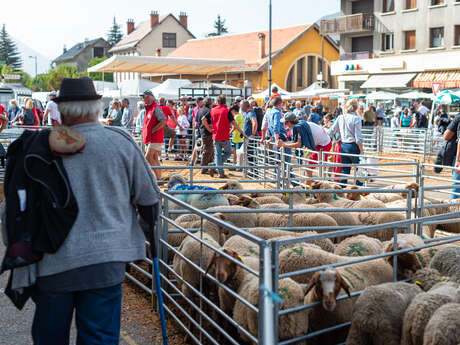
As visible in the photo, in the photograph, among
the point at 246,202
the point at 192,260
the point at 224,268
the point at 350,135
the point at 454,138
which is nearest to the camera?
the point at 224,268

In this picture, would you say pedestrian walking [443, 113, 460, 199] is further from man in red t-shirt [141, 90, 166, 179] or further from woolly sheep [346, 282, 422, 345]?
man in red t-shirt [141, 90, 166, 179]

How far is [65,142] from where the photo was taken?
8.98 feet

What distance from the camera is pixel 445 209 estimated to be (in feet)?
25.2

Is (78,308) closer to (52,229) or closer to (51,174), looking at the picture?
(52,229)

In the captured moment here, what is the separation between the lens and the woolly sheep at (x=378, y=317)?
3506mm

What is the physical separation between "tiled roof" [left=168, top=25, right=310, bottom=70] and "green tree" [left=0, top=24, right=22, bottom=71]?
8132cm

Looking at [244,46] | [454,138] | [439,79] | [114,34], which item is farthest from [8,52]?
[454,138]

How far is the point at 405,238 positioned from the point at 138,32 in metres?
74.8

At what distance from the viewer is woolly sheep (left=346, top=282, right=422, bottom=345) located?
3.51 metres

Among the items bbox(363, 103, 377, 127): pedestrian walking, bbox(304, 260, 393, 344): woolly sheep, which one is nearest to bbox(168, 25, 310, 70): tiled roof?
bbox(363, 103, 377, 127): pedestrian walking

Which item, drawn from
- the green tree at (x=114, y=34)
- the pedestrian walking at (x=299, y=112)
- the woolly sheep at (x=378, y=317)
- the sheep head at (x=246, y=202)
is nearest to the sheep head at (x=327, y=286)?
the woolly sheep at (x=378, y=317)

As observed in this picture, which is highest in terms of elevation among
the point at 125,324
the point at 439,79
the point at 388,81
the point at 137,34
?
the point at 137,34

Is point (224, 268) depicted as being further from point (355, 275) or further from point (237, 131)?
point (237, 131)

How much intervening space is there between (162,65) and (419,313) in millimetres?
20372
